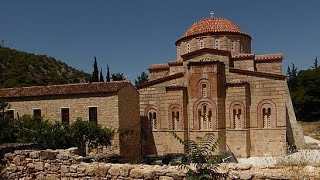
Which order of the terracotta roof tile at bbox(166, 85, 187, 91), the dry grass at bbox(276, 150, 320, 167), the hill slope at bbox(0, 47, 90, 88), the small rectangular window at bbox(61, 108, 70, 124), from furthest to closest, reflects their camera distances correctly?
the hill slope at bbox(0, 47, 90, 88) < the terracotta roof tile at bbox(166, 85, 187, 91) < the small rectangular window at bbox(61, 108, 70, 124) < the dry grass at bbox(276, 150, 320, 167)

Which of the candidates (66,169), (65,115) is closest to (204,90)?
(65,115)

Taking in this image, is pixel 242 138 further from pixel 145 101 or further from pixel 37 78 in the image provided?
pixel 37 78

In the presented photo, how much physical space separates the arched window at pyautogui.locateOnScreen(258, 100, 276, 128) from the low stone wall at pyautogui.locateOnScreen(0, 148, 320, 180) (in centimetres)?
1397

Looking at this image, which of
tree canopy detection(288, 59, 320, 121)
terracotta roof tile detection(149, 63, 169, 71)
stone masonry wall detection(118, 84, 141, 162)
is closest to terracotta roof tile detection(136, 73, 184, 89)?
stone masonry wall detection(118, 84, 141, 162)

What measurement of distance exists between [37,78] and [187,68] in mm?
25626

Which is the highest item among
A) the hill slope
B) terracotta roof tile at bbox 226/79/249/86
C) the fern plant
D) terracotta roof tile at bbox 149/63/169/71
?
the hill slope

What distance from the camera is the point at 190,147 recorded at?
20.1 ft

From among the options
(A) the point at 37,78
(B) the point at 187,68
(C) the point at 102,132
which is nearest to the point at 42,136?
(C) the point at 102,132

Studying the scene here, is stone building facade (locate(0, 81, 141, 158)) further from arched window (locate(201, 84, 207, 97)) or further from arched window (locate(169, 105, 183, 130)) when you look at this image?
arched window (locate(201, 84, 207, 97))

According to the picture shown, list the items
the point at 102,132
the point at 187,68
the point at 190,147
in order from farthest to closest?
1. the point at 187,68
2. the point at 102,132
3. the point at 190,147

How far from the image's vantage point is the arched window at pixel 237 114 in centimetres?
2019

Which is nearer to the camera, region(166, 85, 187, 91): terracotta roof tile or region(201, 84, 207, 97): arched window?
region(201, 84, 207, 97): arched window

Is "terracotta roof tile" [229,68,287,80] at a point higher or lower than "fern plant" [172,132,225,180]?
higher

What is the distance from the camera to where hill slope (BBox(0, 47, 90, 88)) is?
3712cm
